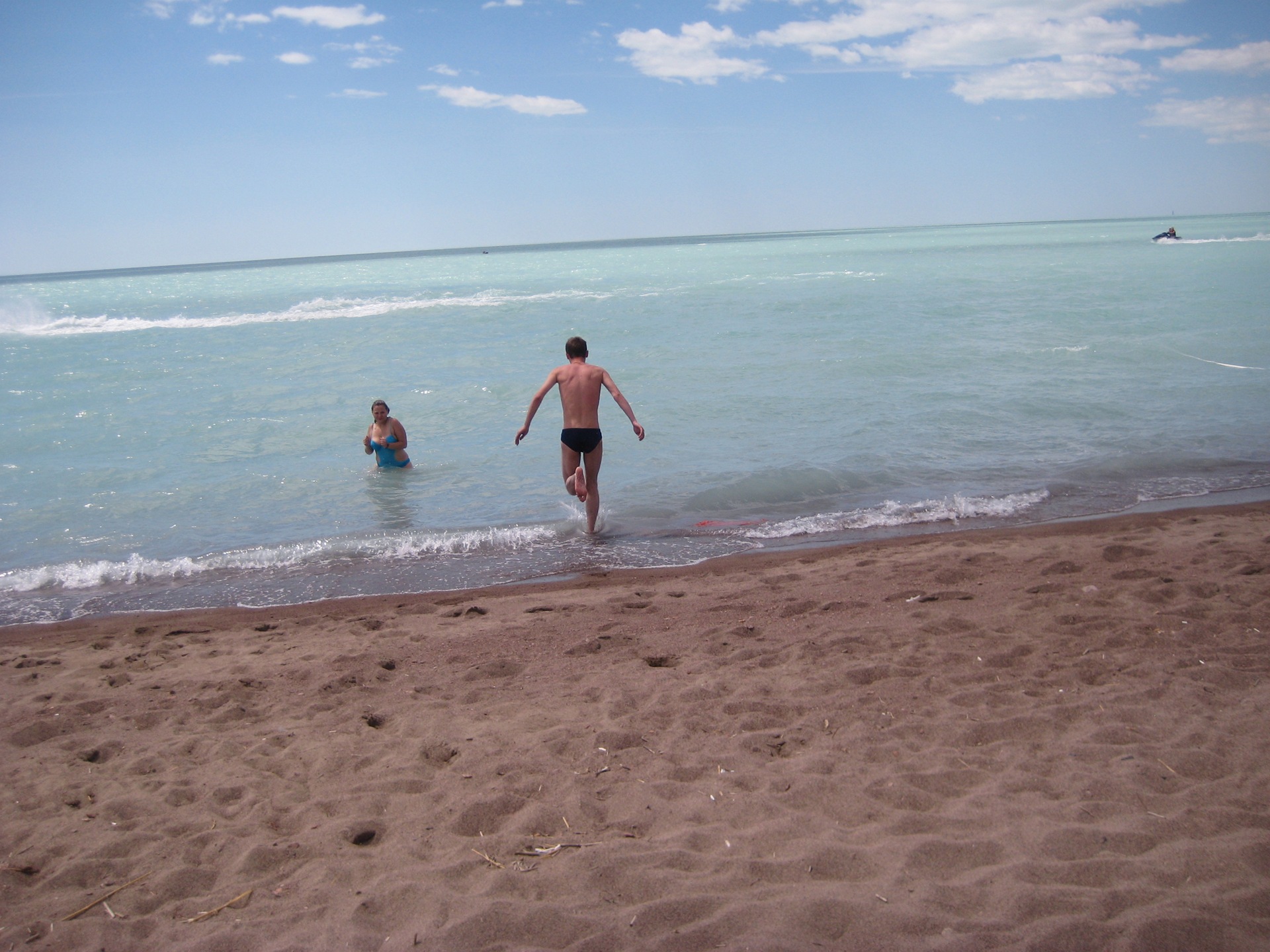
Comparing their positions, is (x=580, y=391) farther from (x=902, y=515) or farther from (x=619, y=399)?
(x=902, y=515)

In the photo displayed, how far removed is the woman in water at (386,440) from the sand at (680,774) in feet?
14.6

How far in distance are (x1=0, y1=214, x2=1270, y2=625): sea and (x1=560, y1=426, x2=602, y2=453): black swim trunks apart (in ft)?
2.38

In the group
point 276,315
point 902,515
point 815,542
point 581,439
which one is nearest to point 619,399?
point 581,439

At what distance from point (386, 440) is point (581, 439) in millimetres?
3252

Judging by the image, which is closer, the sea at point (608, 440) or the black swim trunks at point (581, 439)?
the sea at point (608, 440)

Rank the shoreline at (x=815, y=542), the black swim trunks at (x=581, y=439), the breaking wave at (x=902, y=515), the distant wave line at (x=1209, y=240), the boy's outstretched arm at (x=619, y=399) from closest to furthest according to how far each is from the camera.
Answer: the shoreline at (x=815, y=542) < the boy's outstretched arm at (x=619, y=399) < the breaking wave at (x=902, y=515) < the black swim trunks at (x=581, y=439) < the distant wave line at (x=1209, y=240)

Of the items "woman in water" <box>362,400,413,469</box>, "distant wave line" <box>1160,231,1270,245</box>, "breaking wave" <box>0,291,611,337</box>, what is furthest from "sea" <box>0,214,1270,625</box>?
"distant wave line" <box>1160,231,1270,245</box>

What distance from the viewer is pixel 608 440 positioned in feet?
35.9

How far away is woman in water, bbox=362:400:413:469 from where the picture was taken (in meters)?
9.71

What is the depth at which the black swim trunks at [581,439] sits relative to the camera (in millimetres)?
7492

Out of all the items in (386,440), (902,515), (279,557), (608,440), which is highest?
(386,440)

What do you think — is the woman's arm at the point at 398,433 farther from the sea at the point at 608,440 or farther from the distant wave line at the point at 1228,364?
the distant wave line at the point at 1228,364

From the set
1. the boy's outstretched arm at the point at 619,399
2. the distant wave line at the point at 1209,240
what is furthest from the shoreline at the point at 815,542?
the distant wave line at the point at 1209,240

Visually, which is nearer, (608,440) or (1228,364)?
(608,440)
